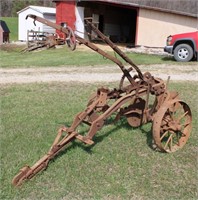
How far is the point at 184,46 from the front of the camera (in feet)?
44.9

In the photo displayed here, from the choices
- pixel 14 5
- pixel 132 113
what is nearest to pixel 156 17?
pixel 132 113

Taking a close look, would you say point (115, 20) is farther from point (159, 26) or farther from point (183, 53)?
point (183, 53)

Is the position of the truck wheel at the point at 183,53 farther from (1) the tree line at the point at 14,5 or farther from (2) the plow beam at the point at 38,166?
(1) the tree line at the point at 14,5

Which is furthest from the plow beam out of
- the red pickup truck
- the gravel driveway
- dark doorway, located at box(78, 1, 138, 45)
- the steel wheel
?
dark doorway, located at box(78, 1, 138, 45)

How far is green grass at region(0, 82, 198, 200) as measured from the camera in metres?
3.74

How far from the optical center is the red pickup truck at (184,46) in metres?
13.4

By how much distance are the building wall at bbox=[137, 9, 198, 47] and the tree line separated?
3394 centimetres

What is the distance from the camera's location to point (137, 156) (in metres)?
4.52

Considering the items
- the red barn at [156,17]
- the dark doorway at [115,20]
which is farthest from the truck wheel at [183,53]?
the dark doorway at [115,20]

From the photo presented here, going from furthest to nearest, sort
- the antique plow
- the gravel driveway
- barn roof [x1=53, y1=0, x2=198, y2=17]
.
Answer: barn roof [x1=53, y1=0, x2=198, y2=17] → the gravel driveway → the antique plow

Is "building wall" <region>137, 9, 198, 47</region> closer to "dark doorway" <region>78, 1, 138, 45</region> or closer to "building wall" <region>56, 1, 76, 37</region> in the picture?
"building wall" <region>56, 1, 76, 37</region>

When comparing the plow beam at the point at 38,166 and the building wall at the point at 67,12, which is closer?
the plow beam at the point at 38,166

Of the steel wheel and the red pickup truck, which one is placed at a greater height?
the red pickup truck

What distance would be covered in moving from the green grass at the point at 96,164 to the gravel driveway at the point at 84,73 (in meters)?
3.90
